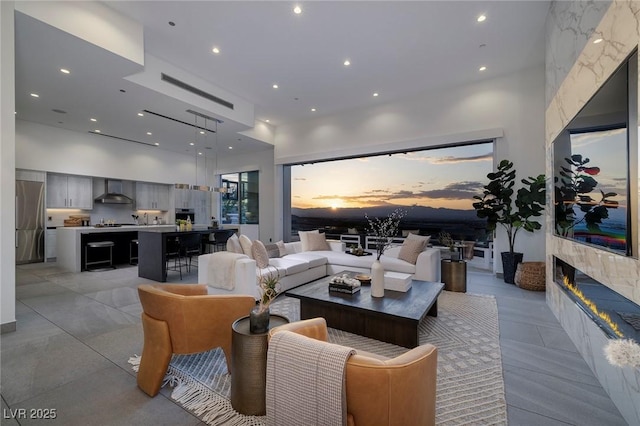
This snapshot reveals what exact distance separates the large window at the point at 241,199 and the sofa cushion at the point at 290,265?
476 centimetres

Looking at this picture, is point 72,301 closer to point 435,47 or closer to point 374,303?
point 374,303

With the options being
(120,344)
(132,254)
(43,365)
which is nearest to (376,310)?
(120,344)

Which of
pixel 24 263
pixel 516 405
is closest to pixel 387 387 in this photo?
pixel 516 405

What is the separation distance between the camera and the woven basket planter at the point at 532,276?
427 cm

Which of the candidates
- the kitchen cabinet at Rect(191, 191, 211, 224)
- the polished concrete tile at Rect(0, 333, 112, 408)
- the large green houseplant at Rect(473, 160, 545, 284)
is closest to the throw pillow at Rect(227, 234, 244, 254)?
the polished concrete tile at Rect(0, 333, 112, 408)

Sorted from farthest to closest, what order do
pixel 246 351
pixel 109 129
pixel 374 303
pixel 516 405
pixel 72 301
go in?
pixel 109 129
pixel 72 301
pixel 374 303
pixel 516 405
pixel 246 351

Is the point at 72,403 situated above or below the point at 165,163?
below

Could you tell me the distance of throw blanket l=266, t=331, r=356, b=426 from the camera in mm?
1035

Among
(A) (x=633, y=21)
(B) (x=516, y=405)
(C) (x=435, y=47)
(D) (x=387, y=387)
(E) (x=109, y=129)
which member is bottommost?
(B) (x=516, y=405)

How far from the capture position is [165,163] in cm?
906

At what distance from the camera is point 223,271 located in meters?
3.56

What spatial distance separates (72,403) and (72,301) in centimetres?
274

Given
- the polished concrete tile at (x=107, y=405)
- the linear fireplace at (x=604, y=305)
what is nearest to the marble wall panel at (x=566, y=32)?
the linear fireplace at (x=604, y=305)

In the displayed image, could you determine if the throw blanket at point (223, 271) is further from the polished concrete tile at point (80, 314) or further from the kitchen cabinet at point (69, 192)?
the kitchen cabinet at point (69, 192)
